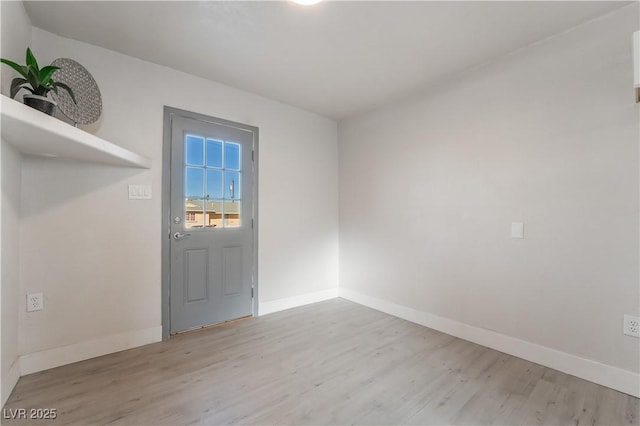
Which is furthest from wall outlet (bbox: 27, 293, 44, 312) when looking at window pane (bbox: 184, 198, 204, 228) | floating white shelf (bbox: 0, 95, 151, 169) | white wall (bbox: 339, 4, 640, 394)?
white wall (bbox: 339, 4, 640, 394)

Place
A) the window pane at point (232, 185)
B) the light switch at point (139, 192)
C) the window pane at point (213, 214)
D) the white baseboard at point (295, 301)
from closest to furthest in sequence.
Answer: the light switch at point (139, 192)
the window pane at point (213, 214)
the window pane at point (232, 185)
the white baseboard at point (295, 301)

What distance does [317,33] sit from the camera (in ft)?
7.14

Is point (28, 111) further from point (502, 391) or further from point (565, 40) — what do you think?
point (565, 40)

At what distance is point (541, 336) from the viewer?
2.23 m

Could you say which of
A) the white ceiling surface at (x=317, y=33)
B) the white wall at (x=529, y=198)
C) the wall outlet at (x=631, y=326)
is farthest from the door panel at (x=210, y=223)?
the wall outlet at (x=631, y=326)

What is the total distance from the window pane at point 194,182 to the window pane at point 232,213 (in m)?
0.29

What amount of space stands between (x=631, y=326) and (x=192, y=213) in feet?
11.6

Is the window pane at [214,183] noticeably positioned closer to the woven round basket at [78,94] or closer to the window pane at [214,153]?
the window pane at [214,153]

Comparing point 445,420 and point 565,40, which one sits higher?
point 565,40

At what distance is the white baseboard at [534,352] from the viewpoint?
1881 millimetres

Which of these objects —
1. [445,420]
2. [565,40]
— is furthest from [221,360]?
[565,40]

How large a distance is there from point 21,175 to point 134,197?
703 millimetres

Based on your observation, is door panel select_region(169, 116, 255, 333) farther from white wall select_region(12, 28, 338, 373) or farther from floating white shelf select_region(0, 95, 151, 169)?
floating white shelf select_region(0, 95, 151, 169)

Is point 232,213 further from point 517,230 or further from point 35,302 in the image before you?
point 517,230
